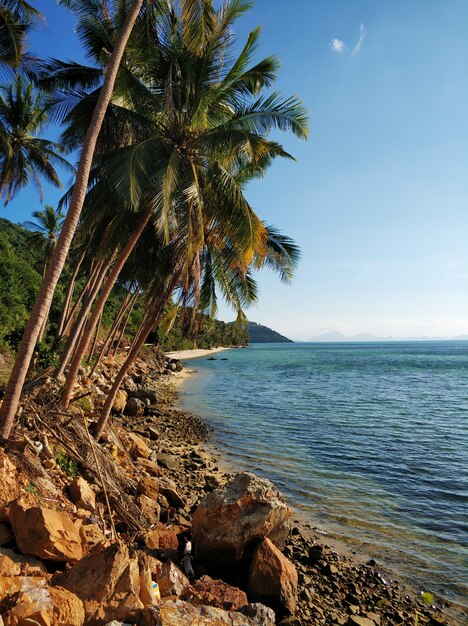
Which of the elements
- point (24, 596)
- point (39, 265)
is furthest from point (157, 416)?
point (39, 265)

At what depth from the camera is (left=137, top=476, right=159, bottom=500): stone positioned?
24.4 feet

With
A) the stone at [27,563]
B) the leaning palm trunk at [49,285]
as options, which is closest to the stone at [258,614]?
the stone at [27,563]

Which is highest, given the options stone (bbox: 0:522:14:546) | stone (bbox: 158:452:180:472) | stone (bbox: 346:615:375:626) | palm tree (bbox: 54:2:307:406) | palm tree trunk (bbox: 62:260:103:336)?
palm tree (bbox: 54:2:307:406)

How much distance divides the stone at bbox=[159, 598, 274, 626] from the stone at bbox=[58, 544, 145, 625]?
0.28m

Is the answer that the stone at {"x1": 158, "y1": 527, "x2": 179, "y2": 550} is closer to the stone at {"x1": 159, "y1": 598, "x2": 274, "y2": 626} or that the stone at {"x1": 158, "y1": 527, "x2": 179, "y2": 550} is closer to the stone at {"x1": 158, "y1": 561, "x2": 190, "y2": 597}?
the stone at {"x1": 158, "y1": 561, "x2": 190, "y2": 597}

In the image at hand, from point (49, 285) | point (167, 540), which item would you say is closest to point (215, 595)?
point (167, 540)

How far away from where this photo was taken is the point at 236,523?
19.3ft

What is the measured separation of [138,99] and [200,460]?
1027 centimetres

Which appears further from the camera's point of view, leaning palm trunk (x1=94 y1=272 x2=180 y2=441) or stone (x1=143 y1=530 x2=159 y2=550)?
leaning palm trunk (x1=94 y1=272 x2=180 y2=441)

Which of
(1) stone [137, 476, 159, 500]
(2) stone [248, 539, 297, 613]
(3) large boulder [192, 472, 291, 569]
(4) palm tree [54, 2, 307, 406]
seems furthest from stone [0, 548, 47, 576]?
(4) palm tree [54, 2, 307, 406]

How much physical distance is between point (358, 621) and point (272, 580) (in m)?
1.31

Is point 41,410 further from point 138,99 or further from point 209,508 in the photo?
point 138,99

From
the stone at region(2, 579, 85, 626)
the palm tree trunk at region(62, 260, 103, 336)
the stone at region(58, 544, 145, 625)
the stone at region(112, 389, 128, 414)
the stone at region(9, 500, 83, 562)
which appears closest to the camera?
the stone at region(2, 579, 85, 626)

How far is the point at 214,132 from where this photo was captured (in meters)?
8.70
